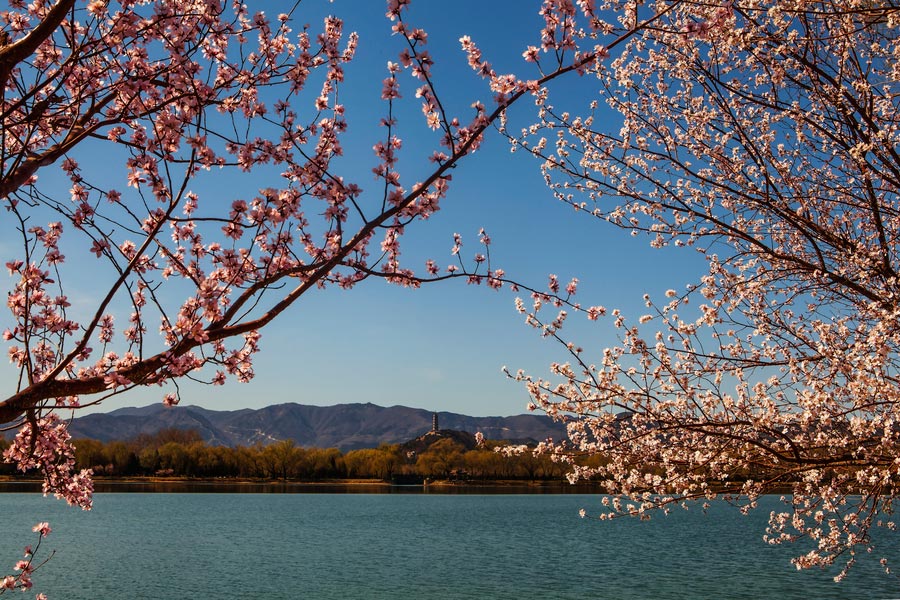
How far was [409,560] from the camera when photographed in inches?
1610

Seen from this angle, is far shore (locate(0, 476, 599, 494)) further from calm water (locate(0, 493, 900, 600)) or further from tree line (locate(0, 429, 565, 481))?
calm water (locate(0, 493, 900, 600))

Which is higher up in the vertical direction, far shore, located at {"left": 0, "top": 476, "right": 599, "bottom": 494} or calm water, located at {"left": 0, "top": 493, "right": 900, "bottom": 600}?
calm water, located at {"left": 0, "top": 493, "right": 900, "bottom": 600}

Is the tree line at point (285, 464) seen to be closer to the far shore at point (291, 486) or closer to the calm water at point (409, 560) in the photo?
the far shore at point (291, 486)

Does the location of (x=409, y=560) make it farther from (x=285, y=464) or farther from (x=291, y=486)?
(x=285, y=464)

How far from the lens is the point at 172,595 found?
1177 inches

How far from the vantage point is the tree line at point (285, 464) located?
154 meters

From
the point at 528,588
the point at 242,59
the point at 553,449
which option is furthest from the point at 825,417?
the point at 528,588

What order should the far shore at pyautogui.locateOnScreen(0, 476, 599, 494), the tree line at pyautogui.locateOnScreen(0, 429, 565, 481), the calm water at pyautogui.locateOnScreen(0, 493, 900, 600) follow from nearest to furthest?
A: the calm water at pyautogui.locateOnScreen(0, 493, 900, 600)
the far shore at pyautogui.locateOnScreen(0, 476, 599, 494)
the tree line at pyautogui.locateOnScreen(0, 429, 565, 481)

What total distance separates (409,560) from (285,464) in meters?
128

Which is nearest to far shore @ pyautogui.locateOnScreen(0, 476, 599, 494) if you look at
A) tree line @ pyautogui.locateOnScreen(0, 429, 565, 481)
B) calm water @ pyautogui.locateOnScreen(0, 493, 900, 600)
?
tree line @ pyautogui.locateOnScreen(0, 429, 565, 481)

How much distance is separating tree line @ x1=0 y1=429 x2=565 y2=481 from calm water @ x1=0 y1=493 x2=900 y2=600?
270 feet

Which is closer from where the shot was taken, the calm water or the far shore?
the calm water

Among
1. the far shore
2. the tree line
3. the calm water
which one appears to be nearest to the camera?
the calm water

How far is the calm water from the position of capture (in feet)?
102
